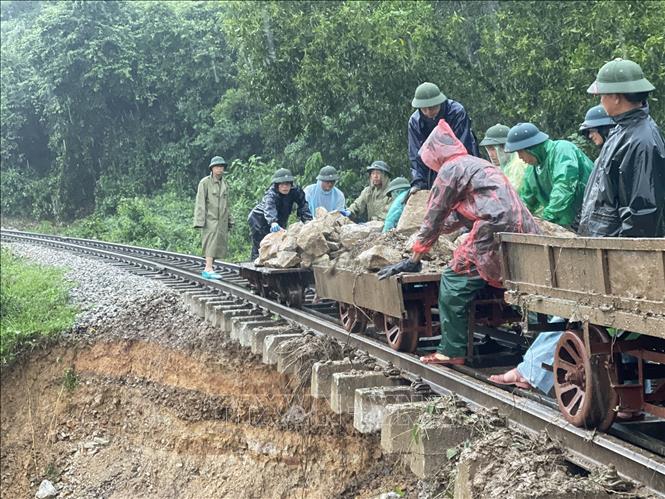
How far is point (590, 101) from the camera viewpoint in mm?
11266

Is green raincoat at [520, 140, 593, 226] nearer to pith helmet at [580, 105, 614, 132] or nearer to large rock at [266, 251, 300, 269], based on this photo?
pith helmet at [580, 105, 614, 132]

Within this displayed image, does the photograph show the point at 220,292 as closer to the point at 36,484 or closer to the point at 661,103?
the point at 36,484

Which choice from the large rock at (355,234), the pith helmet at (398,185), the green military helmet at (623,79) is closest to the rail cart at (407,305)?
the large rock at (355,234)

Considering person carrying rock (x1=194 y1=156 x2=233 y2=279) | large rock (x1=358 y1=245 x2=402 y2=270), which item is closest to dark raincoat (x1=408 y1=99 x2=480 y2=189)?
large rock (x1=358 y1=245 x2=402 y2=270)

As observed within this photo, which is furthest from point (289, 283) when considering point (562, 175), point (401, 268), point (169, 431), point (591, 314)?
point (591, 314)

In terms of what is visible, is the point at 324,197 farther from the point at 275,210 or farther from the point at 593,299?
the point at 593,299

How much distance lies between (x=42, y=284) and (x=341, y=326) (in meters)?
7.21

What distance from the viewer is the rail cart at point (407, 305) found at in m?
5.68

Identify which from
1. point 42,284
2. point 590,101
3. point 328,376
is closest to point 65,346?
point 42,284

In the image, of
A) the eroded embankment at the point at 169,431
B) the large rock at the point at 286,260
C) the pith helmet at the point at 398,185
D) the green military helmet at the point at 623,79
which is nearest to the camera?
the green military helmet at the point at 623,79

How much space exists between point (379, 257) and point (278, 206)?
13.7 ft

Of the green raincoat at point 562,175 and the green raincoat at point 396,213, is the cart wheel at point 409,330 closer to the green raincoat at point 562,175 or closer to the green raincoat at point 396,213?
the green raincoat at point 562,175

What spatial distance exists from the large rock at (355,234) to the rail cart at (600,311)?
3.01 meters

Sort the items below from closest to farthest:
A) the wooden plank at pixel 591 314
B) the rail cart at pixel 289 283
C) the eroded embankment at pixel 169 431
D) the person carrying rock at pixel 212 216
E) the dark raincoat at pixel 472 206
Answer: the wooden plank at pixel 591 314, the dark raincoat at pixel 472 206, the eroded embankment at pixel 169 431, the rail cart at pixel 289 283, the person carrying rock at pixel 212 216
